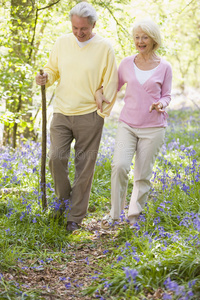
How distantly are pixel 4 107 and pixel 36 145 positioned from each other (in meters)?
1.10

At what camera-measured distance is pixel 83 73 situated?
3.95 meters

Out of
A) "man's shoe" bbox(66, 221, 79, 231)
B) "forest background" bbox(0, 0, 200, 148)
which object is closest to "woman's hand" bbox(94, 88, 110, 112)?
"man's shoe" bbox(66, 221, 79, 231)

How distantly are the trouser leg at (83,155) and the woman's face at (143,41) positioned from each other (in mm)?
830

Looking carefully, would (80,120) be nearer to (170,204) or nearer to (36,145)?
(170,204)

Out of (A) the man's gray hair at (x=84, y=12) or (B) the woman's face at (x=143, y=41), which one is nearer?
(A) the man's gray hair at (x=84, y=12)

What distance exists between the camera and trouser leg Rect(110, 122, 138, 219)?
12.9ft

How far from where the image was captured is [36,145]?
6.94m

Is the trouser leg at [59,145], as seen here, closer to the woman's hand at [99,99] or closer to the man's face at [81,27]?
the woman's hand at [99,99]

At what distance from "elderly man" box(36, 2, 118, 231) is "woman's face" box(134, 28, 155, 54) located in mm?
296

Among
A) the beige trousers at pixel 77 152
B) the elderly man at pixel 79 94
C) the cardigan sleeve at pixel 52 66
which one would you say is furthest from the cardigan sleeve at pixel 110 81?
the cardigan sleeve at pixel 52 66

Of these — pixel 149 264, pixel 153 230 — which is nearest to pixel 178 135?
pixel 153 230

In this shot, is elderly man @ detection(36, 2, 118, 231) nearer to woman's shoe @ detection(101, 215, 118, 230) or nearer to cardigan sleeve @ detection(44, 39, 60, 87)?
cardigan sleeve @ detection(44, 39, 60, 87)

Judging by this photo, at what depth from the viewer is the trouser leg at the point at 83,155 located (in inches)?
161

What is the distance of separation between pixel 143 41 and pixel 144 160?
121 centimetres
